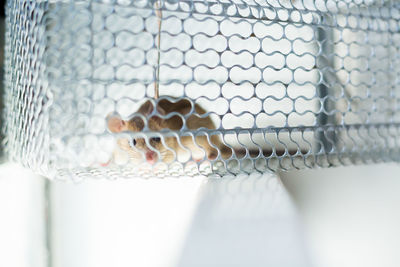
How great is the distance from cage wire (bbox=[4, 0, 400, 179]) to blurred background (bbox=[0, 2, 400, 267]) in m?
0.21

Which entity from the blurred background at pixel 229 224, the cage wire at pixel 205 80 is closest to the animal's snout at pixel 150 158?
the cage wire at pixel 205 80

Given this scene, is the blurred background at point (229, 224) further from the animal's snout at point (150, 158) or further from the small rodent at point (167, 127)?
the animal's snout at point (150, 158)

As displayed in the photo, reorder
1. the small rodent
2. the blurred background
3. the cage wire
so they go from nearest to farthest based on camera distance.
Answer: the cage wire, the small rodent, the blurred background

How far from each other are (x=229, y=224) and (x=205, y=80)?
1.30 ft

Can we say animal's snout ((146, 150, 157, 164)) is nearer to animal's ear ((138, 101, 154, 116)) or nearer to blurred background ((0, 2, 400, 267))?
animal's ear ((138, 101, 154, 116))

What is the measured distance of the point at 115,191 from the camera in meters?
0.83

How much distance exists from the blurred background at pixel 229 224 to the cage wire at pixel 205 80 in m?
0.21

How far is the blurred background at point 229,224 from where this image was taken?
2.52ft

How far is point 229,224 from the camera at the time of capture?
75 cm

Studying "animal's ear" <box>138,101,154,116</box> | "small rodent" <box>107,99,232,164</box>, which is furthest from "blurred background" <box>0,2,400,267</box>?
"animal's ear" <box>138,101,154,116</box>

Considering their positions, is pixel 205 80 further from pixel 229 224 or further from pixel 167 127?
pixel 229 224

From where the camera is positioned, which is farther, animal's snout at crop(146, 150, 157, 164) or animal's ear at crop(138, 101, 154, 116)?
animal's ear at crop(138, 101, 154, 116)

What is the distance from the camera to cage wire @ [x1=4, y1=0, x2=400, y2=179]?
36cm

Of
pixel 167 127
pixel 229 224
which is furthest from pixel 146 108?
pixel 229 224
